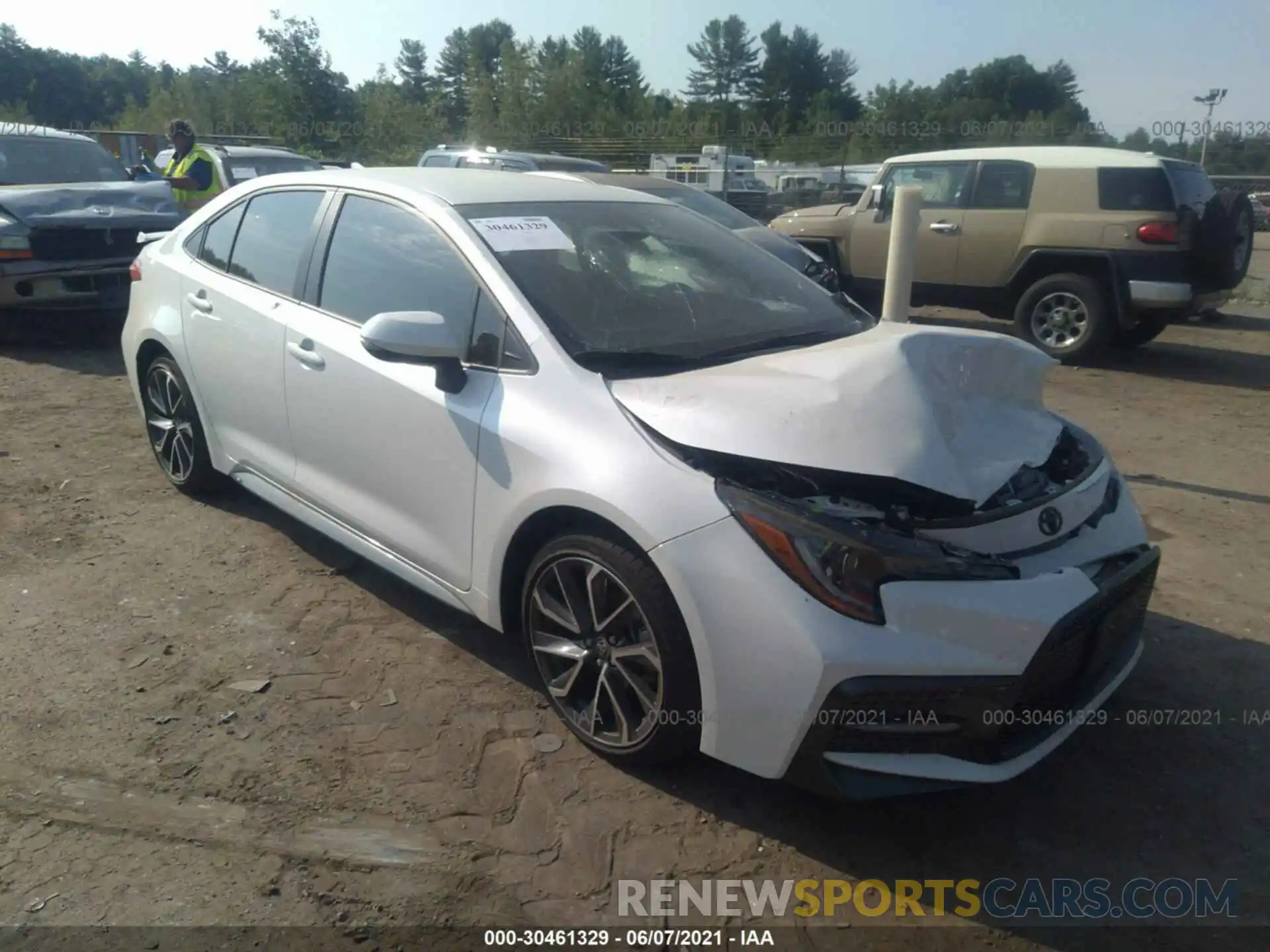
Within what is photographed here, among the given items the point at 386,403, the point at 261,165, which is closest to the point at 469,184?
the point at 386,403

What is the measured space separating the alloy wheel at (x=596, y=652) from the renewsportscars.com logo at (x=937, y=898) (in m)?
0.46

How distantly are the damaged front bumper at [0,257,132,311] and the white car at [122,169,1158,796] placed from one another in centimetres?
485

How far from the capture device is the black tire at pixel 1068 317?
8.78m

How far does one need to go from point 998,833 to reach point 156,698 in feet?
8.88

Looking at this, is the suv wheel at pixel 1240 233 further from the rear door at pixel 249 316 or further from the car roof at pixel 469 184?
the rear door at pixel 249 316

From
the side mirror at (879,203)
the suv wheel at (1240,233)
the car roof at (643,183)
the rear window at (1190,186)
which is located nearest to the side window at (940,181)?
the side mirror at (879,203)

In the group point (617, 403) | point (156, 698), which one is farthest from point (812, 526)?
point (156, 698)

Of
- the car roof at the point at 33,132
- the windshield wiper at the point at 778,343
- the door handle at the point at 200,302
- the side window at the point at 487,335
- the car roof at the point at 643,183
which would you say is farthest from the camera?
the car roof at the point at 643,183

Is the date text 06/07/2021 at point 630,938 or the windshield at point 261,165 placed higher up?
the windshield at point 261,165

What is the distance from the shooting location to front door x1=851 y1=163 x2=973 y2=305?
9.64 metres

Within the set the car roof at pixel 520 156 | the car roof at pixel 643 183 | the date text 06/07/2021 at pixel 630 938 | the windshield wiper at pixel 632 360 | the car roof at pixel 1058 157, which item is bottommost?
the date text 06/07/2021 at pixel 630 938

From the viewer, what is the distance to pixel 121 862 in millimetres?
2582

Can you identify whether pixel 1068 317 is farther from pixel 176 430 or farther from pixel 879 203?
pixel 176 430

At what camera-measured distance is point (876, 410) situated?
267cm
